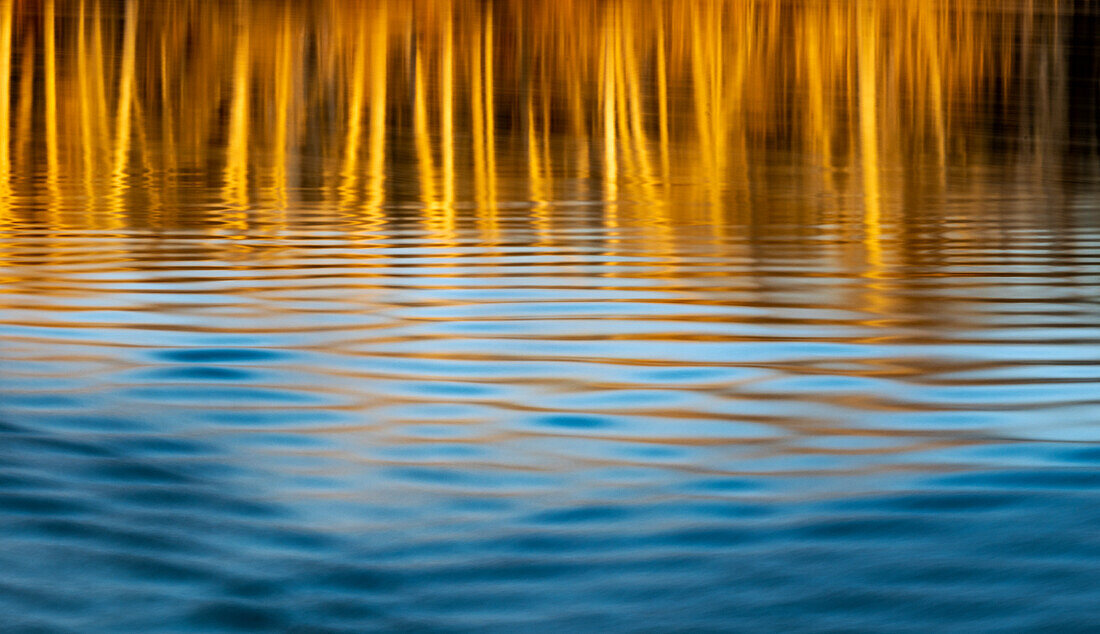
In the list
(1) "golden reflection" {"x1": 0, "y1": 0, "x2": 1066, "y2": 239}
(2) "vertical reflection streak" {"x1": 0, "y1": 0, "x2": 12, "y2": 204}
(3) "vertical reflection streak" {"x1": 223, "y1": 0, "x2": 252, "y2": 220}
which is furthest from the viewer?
(1) "golden reflection" {"x1": 0, "y1": 0, "x2": 1066, "y2": 239}

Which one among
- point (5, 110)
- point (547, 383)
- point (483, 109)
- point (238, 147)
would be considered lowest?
point (547, 383)

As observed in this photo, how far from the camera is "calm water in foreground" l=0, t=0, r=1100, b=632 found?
14.8ft

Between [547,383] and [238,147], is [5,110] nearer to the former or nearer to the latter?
[238,147]

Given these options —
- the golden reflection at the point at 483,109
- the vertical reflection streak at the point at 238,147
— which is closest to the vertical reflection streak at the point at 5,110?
the golden reflection at the point at 483,109

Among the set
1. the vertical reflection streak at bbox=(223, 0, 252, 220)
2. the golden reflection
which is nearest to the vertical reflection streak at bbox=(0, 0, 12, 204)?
the golden reflection

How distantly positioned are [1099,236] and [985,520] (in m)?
6.33

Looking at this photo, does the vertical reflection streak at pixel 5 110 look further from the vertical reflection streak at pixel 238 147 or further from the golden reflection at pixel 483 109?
the vertical reflection streak at pixel 238 147

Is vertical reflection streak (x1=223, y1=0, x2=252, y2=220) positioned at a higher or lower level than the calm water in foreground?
higher

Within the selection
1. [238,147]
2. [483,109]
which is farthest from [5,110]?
[483,109]

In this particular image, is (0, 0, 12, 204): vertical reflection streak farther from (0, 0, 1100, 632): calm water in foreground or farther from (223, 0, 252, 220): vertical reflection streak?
(223, 0, 252, 220): vertical reflection streak

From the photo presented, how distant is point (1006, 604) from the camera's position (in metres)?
4.42

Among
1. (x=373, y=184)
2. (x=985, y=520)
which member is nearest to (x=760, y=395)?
(x=985, y=520)

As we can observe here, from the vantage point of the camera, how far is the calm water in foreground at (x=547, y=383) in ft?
14.8

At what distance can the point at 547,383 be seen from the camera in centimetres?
672
